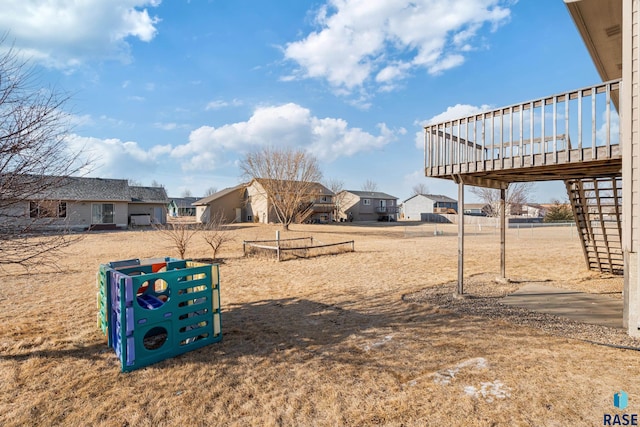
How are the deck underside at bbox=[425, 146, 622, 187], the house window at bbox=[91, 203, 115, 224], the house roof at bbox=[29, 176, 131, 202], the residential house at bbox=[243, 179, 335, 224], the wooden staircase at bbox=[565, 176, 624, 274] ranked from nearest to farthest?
1. the deck underside at bbox=[425, 146, 622, 187]
2. the wooden staircase at bbox=[565, 176, 624, 274]
3. the house roof at bbox=[29, 176, 131, 202]
4. the house window at bbox=[91, 203, 115, 224]
5. the residential house at bbox=[243, 179, 335, 224]

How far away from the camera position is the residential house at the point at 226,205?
132 feet

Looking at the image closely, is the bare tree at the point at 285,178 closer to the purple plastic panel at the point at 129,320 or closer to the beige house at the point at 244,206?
the beige house at the point at 244,206

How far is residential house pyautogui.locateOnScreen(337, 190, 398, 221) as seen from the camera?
182 feet

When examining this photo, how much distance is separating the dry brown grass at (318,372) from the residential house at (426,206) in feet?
196

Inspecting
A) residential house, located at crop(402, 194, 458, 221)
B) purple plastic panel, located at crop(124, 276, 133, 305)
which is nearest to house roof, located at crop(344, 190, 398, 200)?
residential house, located at crop(402, 194, 458, 221)

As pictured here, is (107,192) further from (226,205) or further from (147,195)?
(226,205)

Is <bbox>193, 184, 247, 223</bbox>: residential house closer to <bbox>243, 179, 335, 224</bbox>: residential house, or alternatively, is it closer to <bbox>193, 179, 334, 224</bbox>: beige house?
<bbox>193, 179, 334, 224</bbox>: beige house

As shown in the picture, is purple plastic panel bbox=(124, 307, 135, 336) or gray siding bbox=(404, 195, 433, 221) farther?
gray siding bbox=(404, 195, 433, 221)

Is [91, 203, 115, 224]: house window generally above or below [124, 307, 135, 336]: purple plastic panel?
above

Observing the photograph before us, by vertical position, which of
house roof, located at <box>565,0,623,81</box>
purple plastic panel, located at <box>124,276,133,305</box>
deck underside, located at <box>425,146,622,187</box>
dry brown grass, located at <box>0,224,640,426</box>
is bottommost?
dry brown grass, located at <box>0,224,640,426</box>

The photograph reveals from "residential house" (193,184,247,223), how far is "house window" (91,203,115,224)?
11.8 meters

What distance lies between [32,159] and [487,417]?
5.57 metres

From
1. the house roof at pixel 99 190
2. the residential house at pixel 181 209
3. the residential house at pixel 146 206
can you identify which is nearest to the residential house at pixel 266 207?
the residential house at pixel 181 209

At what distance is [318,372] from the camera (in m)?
3.92
